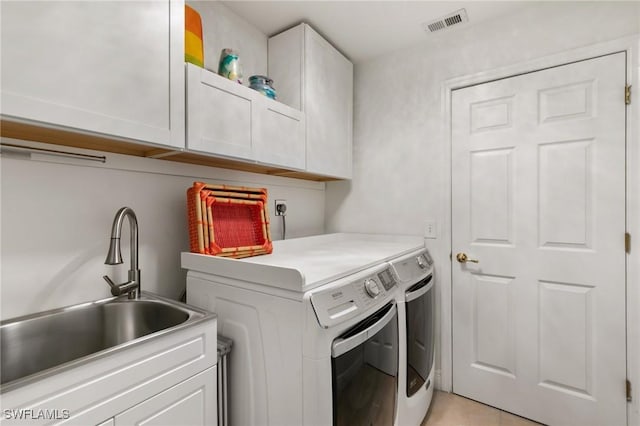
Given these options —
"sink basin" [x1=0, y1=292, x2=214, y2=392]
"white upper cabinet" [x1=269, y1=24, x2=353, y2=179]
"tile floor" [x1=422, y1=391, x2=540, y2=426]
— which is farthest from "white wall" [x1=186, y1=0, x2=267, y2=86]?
"tile floor" [x1=422, y1=391, x2=540, y2=426]

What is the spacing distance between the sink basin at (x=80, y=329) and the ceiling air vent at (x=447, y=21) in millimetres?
2157

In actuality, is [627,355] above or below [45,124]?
below

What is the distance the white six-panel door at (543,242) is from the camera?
1665 mm

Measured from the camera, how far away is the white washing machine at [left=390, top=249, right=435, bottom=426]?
1.52 metres

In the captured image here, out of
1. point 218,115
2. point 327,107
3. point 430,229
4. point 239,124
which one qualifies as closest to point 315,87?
point 327,107

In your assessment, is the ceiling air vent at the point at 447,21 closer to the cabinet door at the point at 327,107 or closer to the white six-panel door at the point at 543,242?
the white six-panel door at the point at 543,242

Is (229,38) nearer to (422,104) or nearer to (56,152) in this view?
(56,152)

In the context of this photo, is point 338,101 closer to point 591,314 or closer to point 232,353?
point 232,353

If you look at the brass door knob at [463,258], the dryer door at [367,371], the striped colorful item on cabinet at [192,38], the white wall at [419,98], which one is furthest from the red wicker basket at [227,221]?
the brass door knob at [463,258]

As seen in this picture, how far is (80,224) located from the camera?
4.13 feet

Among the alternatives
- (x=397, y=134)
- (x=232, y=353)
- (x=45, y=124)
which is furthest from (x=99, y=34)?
(x=397, y=134)

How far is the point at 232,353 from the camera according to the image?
1.29 meters

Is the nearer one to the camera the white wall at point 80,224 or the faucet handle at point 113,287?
the white wall at point 80,224

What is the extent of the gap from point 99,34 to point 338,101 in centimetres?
157
